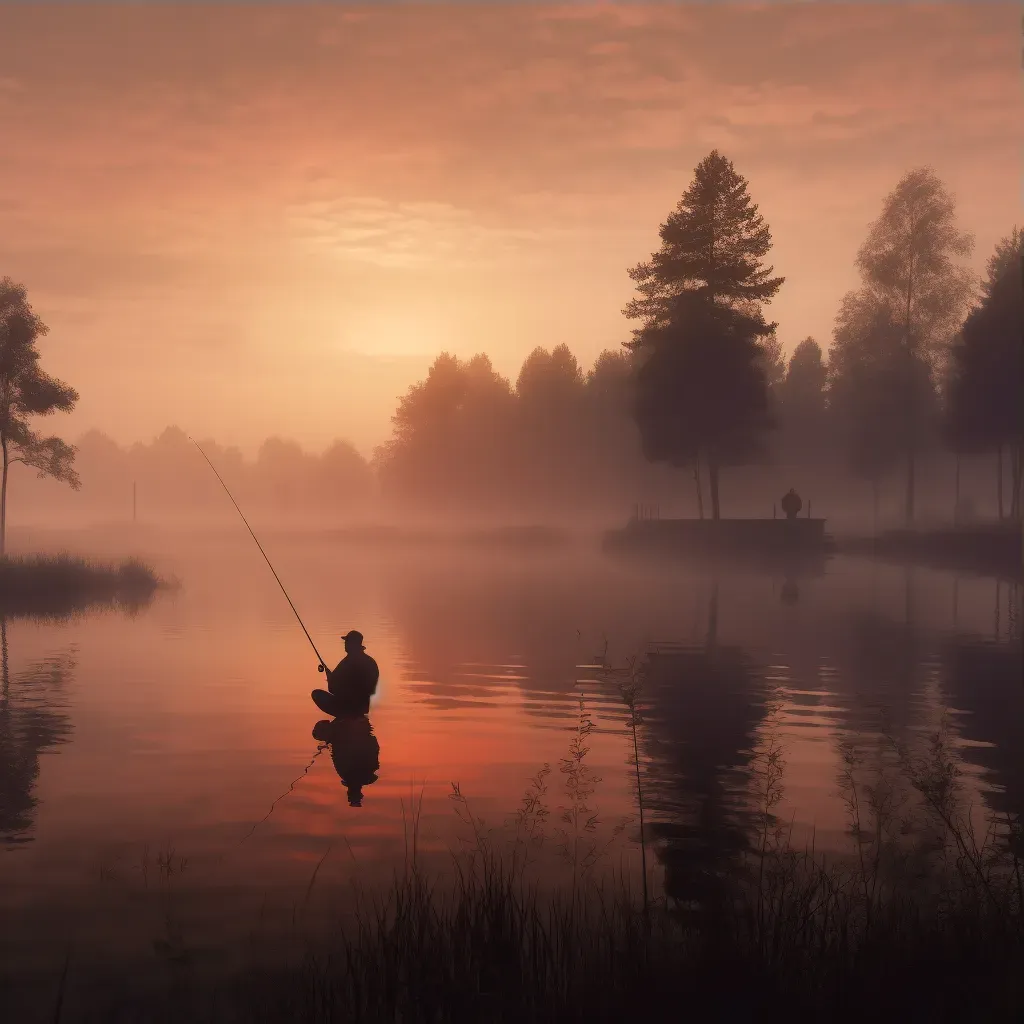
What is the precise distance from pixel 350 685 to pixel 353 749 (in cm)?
109

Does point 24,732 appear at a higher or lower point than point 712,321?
lower

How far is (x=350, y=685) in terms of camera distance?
1407 centimetres

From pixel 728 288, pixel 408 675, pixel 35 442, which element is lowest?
pixel 408 675

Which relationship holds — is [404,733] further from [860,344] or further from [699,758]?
[860,344]

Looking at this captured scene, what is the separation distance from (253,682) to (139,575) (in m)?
20.3

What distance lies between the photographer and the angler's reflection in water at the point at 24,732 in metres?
10.1

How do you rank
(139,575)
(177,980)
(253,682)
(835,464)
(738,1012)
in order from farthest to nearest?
(835,464), (139,575), (253,682), (177,980), (738,1012)

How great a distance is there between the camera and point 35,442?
41.6m

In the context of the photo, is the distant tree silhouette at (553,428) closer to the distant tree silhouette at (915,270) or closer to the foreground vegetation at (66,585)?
the distant tree silhouette at (915,270)

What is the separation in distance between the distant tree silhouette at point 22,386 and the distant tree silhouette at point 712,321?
1069 inches

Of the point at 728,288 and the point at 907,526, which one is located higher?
the point at 728,288

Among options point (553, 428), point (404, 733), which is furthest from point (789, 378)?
point (404, 733)

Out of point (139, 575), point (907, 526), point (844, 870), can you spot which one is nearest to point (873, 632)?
point (844, 870)

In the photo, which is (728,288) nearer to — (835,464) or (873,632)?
(873,632)
